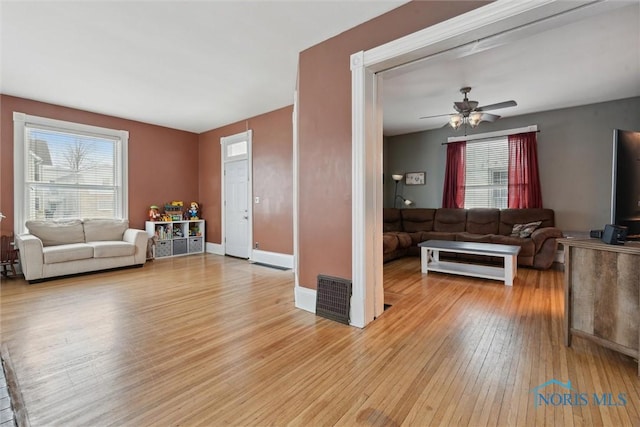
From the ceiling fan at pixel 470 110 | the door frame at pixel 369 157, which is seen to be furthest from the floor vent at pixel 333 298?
the ceiling fan at pixel 470 110

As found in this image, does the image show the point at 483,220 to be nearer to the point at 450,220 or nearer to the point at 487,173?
the point at 450,220

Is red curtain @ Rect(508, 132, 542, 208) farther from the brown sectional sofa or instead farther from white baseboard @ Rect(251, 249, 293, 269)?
white baseboard @ Rect(251, 249, 293, 269)

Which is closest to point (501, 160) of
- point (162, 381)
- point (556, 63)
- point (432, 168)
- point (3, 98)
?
point (432, 168)

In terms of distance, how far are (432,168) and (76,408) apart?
6.54 m

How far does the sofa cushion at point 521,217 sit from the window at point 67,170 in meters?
6.92

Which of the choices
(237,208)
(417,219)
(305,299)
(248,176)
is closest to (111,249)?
(237,208)

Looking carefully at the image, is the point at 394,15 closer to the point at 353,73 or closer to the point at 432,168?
the point at 353,73

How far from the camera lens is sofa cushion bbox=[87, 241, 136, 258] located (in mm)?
4449

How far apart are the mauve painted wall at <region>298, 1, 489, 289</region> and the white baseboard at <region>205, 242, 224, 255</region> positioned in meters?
3.66

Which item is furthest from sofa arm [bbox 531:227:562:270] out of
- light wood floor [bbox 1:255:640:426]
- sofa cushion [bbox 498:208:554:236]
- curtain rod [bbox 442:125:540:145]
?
curtain rod [bbox 442:125:540:145]

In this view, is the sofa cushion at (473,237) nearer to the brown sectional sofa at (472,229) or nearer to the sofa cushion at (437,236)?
the brown sectional sofa at (472,229)

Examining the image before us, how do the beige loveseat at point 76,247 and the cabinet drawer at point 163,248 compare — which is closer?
the beige loveseat at point 76,247

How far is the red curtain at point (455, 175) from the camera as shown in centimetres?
605

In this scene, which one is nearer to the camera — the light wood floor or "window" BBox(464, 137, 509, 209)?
the light wood floor
